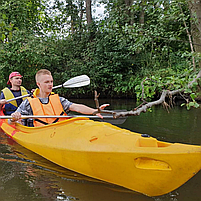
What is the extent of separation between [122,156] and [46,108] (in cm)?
157

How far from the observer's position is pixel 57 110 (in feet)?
10.4

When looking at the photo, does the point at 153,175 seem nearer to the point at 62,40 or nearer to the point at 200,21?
the point at 200,21

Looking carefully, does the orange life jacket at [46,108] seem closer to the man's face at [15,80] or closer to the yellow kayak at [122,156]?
the yellow kayak at [122,156]

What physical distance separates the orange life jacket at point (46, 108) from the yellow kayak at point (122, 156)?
0.51 metres

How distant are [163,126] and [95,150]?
119 inches

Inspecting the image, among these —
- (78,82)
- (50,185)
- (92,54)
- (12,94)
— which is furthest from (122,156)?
(92,54)

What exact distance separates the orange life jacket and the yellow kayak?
0.51 meters

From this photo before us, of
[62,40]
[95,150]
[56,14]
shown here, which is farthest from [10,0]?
[95,150]

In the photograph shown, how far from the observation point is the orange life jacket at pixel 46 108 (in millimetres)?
3095

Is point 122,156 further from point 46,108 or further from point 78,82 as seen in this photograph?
point 78,82

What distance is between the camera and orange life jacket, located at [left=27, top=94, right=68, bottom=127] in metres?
3.09

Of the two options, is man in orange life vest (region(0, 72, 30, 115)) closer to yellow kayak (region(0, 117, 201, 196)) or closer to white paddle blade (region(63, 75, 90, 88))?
white paddle blade (region(63, 75, 90, 88))

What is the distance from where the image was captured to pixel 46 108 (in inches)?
123

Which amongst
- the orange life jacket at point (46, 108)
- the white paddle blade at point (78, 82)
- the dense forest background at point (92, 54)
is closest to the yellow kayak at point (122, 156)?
the orange life jacket at point (46, 108)
